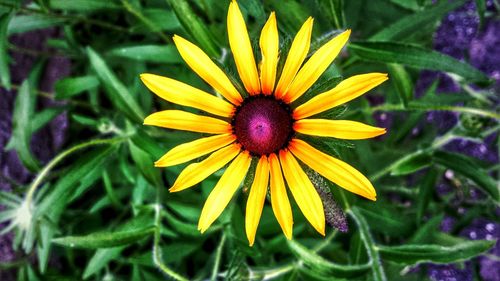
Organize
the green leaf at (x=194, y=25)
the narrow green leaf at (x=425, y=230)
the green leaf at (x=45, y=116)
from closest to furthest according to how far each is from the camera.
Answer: the green leaf at (x=194, y=25)
the narrow green leaf at (x=425, y=230)
the green leaf at (x=45, y=116)

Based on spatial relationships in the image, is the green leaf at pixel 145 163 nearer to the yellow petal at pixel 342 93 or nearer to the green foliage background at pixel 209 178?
the green foliage background at pixel 209 178

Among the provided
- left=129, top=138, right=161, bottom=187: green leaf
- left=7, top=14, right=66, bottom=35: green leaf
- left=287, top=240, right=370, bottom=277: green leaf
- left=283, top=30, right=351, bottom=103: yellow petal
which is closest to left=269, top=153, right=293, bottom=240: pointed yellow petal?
left=283, top=30, right=351, bottom=103: yellow petal

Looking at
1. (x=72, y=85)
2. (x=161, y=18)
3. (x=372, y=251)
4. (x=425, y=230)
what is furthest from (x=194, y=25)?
(x=425, y=230)

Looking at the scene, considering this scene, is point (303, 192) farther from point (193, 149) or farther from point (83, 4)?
point (83, 4)

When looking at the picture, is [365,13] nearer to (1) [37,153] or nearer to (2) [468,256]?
(2) [468,256]

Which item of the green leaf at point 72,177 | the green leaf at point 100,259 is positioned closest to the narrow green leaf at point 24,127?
the green leaf at point 72,177

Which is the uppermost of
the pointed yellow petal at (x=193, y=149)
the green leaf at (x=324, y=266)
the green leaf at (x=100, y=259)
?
the pointed yellow petal at (x=193, y=149)
